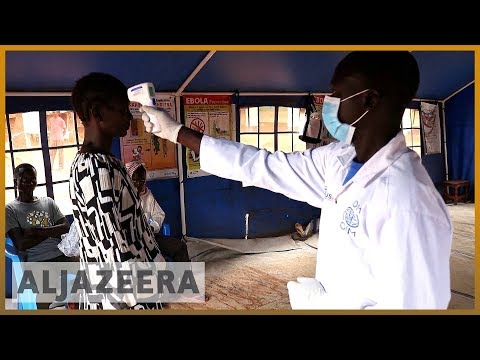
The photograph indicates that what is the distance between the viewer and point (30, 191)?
115 inches

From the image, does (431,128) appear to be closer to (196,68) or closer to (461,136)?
(461,136)

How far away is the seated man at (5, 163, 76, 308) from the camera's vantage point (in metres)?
2.72

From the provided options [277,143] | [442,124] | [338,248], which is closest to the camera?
[338,248]

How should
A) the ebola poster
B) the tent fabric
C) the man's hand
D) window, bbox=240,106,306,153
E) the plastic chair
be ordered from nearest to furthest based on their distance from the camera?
the man's hand < the plastic chair < the ebola poster < window, bbox=240,106,306,153 < the tent fabric

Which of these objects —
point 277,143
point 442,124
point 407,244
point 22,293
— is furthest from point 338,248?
point 442,124

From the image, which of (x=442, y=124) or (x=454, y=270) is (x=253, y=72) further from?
(x=442, y=124)

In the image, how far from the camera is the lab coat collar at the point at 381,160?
1.17 metres

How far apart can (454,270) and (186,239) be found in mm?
2480

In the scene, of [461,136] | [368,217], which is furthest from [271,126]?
[461,136]

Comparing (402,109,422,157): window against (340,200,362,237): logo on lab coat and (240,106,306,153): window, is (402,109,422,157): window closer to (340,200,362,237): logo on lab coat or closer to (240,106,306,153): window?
(240,106,306,153): window

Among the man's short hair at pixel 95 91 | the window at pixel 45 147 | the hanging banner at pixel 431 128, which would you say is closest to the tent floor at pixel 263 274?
the window at pixel 45 147

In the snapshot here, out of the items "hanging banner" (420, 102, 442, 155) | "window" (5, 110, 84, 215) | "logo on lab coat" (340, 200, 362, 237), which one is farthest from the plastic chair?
"hanging banner" (420, 102, 442, 155)

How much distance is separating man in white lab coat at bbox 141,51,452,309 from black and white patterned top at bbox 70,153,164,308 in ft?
0.95

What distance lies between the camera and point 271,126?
4.92 m
